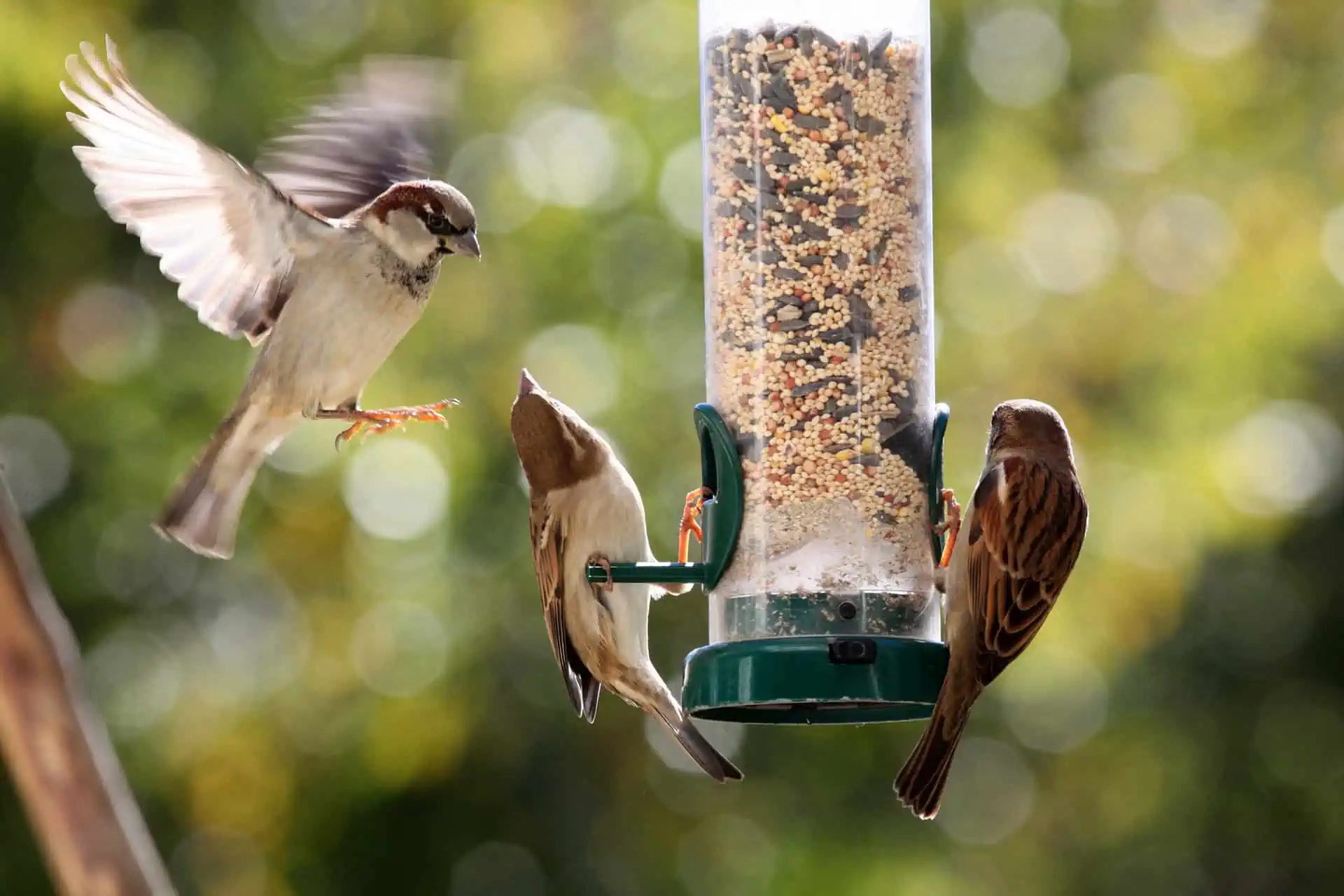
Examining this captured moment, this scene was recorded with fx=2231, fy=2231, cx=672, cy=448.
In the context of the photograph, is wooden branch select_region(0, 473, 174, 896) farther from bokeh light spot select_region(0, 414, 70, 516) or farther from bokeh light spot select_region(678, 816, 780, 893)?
bokeh light spot select_region(678, 816, 780, 893)

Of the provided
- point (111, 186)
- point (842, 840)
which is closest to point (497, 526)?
point (842, 840)

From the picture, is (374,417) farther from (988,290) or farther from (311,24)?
(988,290)

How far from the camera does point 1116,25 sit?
1119cm

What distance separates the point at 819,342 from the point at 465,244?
1170 mm

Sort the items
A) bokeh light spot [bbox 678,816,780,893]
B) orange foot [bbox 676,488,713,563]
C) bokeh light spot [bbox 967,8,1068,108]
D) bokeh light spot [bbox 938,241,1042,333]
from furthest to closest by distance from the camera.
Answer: bokeh light spot [bbox 967,8,1068,108] < bokeh light spot [bbox 938,241,1042,333] < bokeh light spot [bbox 678,816,780,893] < orange foot [bbox 676,488,713,563]

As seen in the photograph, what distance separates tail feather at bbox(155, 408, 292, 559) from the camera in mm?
6438

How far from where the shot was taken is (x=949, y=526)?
554 centimetres

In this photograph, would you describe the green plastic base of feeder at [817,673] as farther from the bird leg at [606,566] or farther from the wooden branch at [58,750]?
the wooden branch at [58,750]

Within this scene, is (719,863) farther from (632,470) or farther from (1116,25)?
(1116,25)

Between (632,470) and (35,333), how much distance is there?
268 cm

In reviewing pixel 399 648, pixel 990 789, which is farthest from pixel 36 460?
pixel 990 789

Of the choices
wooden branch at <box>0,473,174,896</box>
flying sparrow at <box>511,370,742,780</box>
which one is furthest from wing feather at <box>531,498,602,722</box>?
wooden branch at <box>0,473,174,896</box>

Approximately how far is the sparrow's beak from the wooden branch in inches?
117

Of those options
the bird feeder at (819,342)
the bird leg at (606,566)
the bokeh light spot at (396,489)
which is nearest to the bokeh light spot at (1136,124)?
the bokeh light spot at (396,489)
